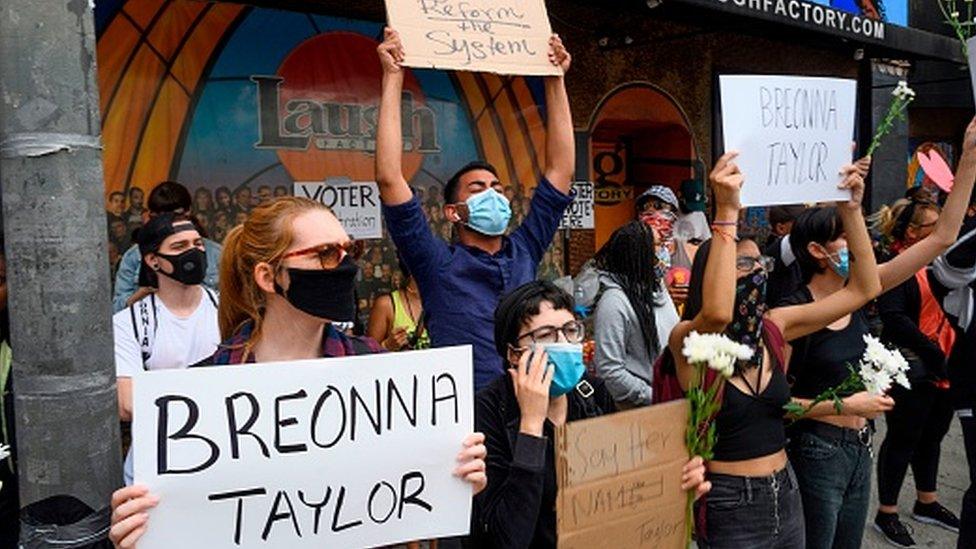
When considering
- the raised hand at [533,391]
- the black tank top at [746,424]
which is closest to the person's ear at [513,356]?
the raised hand at [533,391]

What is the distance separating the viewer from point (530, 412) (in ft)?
6.78

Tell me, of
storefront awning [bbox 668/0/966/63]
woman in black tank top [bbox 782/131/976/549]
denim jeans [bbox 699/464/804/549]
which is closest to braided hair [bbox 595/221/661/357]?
woman in black tank top [bbox 782/131/976/549]

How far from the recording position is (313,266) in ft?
6.57

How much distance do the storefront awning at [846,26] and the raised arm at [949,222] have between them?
322 centimetres

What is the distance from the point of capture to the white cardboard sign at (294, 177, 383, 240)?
5961mm

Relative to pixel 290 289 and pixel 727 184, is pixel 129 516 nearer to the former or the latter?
pixel 290 289

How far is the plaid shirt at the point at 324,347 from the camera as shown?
2033 mm

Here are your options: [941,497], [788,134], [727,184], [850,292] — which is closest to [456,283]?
[727,184]

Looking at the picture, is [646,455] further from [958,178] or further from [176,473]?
[958,178]

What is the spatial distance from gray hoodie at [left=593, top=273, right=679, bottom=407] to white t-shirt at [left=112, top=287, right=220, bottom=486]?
5.36 ft

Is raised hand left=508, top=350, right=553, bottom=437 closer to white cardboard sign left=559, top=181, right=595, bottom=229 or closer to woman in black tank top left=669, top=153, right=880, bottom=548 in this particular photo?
woman in black tank top left=669, top=153, right=880, bottom=548

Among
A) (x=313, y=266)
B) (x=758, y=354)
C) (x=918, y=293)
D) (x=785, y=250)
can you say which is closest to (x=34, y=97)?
(x=313, y=266)

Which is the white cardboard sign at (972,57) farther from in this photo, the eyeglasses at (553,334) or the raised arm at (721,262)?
the eyeglasses at (553,334)

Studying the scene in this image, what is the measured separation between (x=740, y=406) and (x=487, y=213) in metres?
1.06
